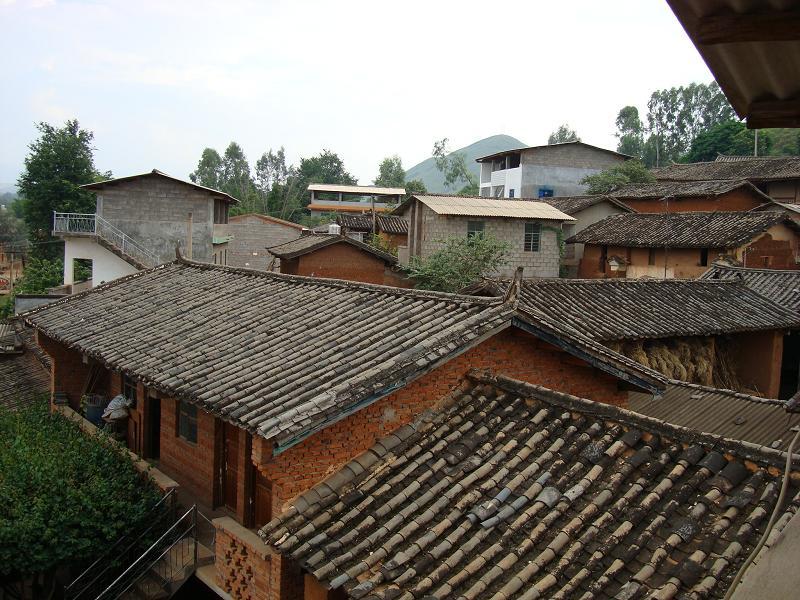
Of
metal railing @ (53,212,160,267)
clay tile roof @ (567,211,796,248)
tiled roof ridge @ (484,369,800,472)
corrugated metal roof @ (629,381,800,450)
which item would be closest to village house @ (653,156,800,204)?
clay tile roof @ (567,211,796,248)

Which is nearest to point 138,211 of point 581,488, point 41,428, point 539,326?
point 41,428

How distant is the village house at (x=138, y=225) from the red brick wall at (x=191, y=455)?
20225 millimetres

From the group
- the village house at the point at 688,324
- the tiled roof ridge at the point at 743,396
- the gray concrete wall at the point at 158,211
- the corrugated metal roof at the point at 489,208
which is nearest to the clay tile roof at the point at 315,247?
the corrugated metal roof at the point at 489,208

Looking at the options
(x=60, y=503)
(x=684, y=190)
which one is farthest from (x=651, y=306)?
(x=684, y=190)

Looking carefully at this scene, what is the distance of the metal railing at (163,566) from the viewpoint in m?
9.74

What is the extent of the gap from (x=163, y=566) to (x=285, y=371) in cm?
370

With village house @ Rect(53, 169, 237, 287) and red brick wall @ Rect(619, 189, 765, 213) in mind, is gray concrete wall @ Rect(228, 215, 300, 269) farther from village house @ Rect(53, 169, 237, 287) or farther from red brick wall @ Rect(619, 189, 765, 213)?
red brick wall @ Rect(619, 189, 765, 213)

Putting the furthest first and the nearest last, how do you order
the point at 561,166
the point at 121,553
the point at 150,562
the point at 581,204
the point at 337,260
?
the point at 561,166
the point at 581,204
the point at 337,260
the point at 150,562
the point at 121,553

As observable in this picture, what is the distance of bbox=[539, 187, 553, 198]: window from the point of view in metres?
52.3

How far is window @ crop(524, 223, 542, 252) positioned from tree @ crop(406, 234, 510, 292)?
3242 millimetres

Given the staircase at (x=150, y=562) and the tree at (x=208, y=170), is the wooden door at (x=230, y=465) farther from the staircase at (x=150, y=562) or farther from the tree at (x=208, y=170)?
the tree at (x=208, y=170)

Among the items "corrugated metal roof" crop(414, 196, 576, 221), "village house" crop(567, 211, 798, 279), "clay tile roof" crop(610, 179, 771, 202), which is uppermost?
"clay tile roof" crop(610, 179, 771, 202)

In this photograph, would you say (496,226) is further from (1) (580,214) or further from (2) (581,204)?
(1) (580,214)

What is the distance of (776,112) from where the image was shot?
358 cm
